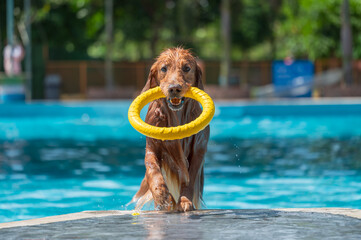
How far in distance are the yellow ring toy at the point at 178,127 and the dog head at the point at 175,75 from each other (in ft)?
0.30

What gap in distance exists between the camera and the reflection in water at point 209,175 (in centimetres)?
Answer: 884

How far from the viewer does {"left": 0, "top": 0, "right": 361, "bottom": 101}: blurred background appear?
27938mm

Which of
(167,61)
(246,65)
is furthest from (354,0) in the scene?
(167,61)

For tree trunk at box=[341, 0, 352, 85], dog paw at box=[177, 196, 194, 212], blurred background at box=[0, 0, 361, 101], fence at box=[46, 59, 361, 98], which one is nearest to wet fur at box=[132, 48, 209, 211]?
dog paw at box=[177, 196, 194, 212]

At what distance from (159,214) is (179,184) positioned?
19.3 inches

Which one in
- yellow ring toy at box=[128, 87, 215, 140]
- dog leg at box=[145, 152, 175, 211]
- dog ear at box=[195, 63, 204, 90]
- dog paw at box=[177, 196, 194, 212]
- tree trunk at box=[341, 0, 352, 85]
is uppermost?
tree trunk at box=[341, 0, 352, 85]

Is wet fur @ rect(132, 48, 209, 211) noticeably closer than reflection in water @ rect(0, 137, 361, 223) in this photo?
Yes

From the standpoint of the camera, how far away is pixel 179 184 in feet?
18.4

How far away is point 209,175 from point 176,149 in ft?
17.0

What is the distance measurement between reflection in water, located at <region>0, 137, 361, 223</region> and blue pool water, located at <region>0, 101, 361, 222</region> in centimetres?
1

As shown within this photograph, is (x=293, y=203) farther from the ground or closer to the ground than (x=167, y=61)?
closer to the ground

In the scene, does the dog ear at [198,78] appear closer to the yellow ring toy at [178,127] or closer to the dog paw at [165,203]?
the yellow ring toy at [178,127]

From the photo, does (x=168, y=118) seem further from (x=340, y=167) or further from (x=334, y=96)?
(x=334, y=96)

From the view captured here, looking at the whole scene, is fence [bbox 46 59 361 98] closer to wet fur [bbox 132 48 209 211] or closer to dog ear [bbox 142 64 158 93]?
dog ear [bbox 142 64 158 93]
